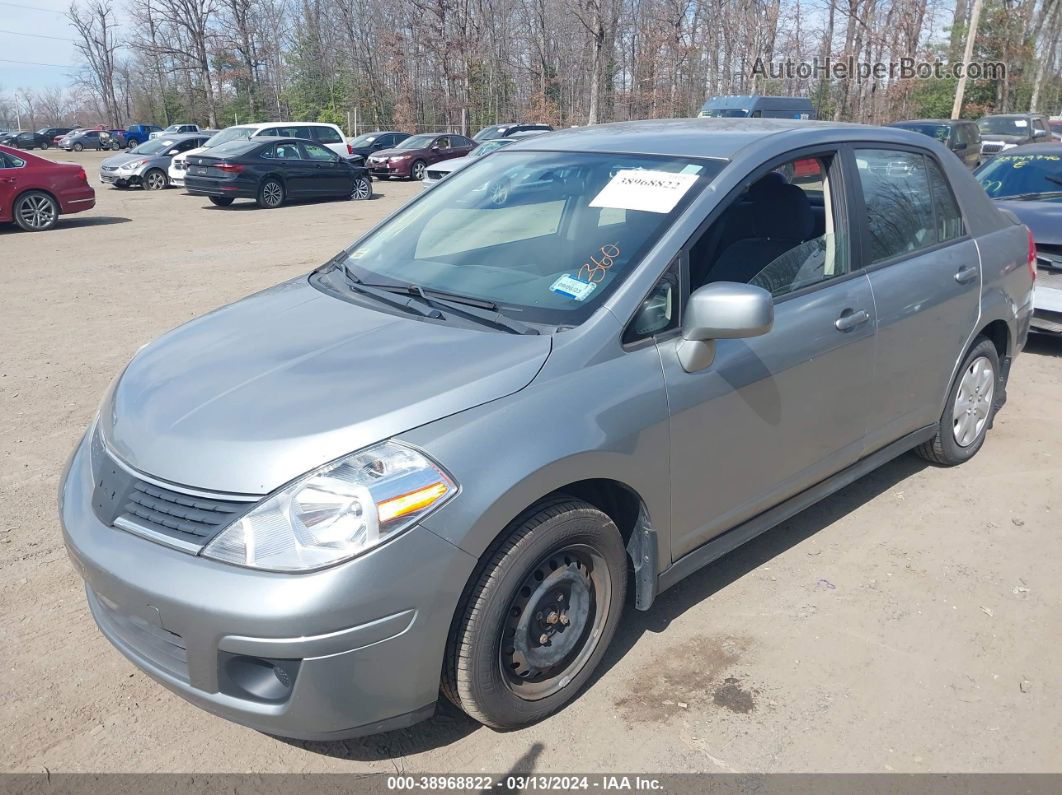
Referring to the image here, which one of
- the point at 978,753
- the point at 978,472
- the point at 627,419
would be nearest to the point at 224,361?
the point at 627,419

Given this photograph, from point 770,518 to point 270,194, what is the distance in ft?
61.2

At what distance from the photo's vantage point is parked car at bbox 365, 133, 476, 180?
89.5 feet

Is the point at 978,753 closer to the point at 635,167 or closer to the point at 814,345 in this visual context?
the point at 814,345

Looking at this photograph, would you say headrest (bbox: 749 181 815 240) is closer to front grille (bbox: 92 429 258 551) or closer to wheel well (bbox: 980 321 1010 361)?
wheel well (bbox: 980 321 1010 361)

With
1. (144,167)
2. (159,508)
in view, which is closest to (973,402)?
(159,508)

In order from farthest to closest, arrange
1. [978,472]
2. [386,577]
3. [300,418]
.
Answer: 1. [978,472]
2. [300,418]
3. [386,577]

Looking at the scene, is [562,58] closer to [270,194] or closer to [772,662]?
[270,194]

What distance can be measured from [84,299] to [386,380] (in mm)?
8153

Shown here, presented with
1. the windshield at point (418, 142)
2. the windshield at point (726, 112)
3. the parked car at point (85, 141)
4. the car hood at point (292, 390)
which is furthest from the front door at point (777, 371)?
the parked car at point (85, 141)

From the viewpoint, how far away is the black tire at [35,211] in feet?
50.3

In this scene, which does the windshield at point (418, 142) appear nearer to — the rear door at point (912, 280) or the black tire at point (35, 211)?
the black tire at point (35, 211)

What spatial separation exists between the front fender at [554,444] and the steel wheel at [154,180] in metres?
24.5

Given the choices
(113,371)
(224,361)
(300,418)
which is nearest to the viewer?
(300,418)

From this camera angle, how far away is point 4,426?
18.1 feet
